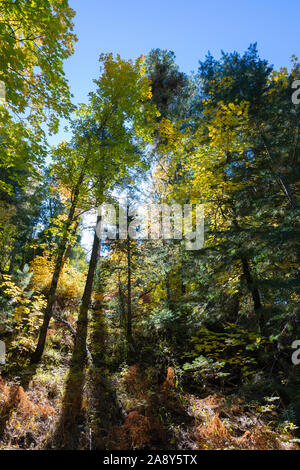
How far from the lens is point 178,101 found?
1173 centimetres

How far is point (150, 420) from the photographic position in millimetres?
3918

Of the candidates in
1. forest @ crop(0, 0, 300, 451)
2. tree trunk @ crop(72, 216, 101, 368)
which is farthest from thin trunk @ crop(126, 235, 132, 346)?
tree trunk @ crop(72, 216, 101, 368)

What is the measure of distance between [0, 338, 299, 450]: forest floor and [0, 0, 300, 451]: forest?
0.03 metres

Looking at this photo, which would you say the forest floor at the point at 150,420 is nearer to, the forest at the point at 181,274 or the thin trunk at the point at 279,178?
the forest at the point at 181,274

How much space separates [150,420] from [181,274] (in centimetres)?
302

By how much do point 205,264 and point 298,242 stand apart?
175cm

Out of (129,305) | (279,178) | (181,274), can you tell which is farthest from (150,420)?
(279,178)

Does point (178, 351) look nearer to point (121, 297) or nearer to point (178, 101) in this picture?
point (121, 297)

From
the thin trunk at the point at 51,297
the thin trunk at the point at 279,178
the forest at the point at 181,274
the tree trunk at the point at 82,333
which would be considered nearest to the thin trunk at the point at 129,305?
the forest at the point at 181,274

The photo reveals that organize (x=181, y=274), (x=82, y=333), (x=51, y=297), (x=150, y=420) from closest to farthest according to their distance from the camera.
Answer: (x=150, y=420), (x=181, y=274), (x=51, y=297), (x=82, y=333)

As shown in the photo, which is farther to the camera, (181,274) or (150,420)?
(181,274)

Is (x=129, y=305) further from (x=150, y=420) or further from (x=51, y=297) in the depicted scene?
(x=150, y=420)

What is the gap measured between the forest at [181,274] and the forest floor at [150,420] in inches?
1.0
